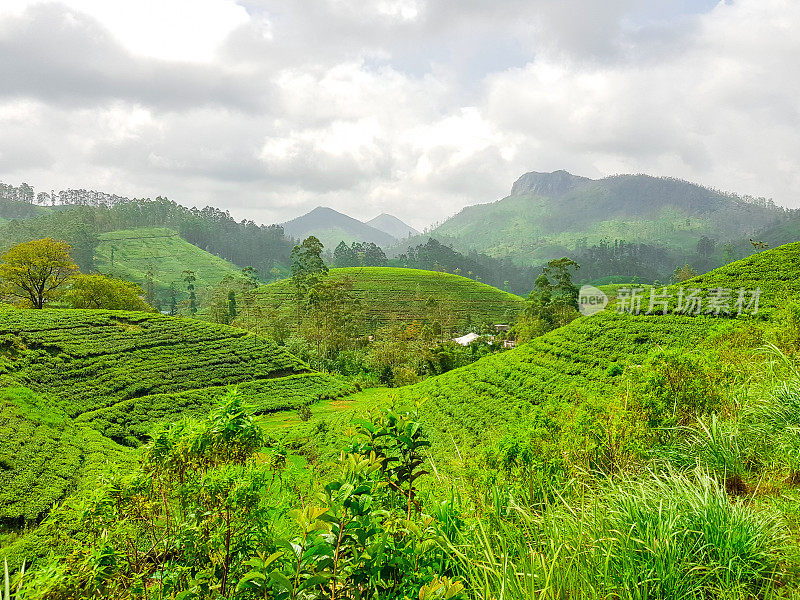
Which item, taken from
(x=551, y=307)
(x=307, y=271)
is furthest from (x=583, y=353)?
(x=307, y=271)

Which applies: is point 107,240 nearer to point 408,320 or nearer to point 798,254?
point 408,320

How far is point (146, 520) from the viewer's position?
7.83ft

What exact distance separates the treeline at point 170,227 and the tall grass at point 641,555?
123 metres

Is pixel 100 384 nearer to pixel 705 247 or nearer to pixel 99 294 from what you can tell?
pixel 99 294

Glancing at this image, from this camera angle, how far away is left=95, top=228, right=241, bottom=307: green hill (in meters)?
102

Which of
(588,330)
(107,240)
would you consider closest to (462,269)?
(107,240)

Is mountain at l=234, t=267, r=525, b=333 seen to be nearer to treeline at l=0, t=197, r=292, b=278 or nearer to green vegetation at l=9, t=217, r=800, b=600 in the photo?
treeline at l=0, t=197, r=292, b=278

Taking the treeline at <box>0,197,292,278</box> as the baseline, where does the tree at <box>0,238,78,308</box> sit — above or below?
below

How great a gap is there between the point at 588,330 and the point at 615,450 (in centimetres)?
2005

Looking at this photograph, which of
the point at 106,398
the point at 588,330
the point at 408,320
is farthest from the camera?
the point at 408,320

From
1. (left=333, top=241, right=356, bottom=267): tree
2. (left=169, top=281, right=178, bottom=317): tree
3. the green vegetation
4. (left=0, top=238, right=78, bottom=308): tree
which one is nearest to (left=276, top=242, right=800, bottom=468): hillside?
the green vegetation

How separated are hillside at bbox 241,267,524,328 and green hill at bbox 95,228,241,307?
3252 cm

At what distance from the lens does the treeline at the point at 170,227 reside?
102 metres

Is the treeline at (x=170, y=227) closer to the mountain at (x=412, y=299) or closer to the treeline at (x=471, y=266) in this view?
the treeline at (x=471, y=266)
